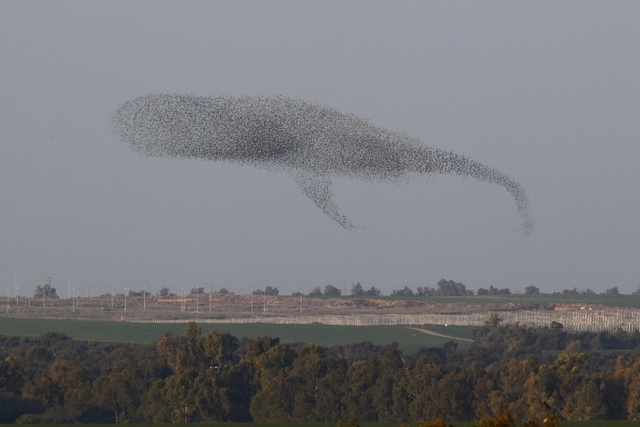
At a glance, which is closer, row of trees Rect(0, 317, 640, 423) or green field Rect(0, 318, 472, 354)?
row of trees Rect(0, 317, 640, 423)

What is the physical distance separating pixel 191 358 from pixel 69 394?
966 inches

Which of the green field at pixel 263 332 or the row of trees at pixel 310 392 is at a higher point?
the green field at pixel 263 332

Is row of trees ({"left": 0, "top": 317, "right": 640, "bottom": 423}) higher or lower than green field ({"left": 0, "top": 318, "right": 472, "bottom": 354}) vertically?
lower

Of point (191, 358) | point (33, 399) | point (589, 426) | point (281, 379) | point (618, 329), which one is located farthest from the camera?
point (618, 329)

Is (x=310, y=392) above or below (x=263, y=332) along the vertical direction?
below

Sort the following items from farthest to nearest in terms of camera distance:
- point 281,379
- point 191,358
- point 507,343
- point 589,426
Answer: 1. point 507,343
2. point 191,358
3. point 281,379
4. point 589,426

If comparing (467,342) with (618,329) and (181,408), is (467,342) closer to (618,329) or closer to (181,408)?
(618,329)

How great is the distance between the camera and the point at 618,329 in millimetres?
172125

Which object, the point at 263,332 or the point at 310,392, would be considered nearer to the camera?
the point at 310,392

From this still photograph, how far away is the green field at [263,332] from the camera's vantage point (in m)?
173

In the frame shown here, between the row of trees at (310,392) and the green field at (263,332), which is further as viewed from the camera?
the green field at (263,332)

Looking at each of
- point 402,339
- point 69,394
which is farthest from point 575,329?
point 69,394

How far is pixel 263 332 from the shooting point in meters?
188

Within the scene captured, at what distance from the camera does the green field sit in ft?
568
